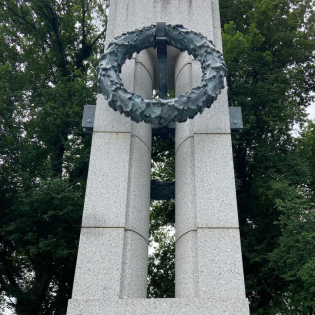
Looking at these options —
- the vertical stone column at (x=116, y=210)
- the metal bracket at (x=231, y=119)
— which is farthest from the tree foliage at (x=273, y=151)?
the vertical stone column at (x=116, y=210)

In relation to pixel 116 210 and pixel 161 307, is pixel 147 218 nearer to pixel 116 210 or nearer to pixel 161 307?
pixel 116 210

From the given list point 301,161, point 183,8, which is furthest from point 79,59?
point 183,8

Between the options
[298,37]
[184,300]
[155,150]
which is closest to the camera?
[184,300]

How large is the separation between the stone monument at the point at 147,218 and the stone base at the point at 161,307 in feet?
0.03

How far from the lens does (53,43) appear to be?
18578 millimetres

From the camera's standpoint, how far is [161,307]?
4.40m

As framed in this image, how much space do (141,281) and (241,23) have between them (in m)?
15.3

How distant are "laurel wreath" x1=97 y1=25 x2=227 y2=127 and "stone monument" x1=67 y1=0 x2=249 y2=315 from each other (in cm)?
60

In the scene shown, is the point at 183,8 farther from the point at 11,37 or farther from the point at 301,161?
the point at 11,37

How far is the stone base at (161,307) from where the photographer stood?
4391 millimetres

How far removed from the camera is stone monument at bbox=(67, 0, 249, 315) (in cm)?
457

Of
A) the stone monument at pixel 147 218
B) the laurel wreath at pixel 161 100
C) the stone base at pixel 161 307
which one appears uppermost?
the laurel wreath at pixel 161 100

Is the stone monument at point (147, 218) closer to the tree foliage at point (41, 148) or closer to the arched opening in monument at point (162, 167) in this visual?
the arched opening in monument at point (162, 167)

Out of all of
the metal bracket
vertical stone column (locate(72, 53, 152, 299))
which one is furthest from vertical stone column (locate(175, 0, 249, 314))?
vertical stone column (locate(72, 53, 152, 299))
